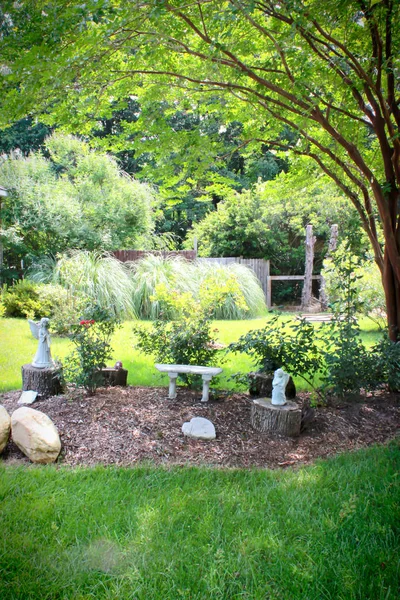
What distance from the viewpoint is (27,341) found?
7055 millimetres

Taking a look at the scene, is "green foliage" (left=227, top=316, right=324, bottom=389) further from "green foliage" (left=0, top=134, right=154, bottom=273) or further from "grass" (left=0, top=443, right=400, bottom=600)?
"green foliage" (left=0, top=134, right=154, bottom=273)

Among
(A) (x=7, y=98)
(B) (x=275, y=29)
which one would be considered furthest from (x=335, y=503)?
(B) (x=275, y=29)

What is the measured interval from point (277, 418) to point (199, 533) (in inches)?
57.4

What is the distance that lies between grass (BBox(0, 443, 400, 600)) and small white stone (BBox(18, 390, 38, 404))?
1187mm

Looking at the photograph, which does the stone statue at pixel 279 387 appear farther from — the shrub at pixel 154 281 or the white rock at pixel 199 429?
the shrub at pixel 154 281

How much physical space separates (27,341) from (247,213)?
9.19 metres

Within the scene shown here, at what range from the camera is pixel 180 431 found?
3.54 meters

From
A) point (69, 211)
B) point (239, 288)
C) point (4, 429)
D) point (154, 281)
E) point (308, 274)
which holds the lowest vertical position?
point (4, 429)

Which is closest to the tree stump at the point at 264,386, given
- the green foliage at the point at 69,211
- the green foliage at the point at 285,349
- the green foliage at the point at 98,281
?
the green foliage at the point at 285,349

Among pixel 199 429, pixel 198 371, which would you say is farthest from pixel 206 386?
pixel 199 429

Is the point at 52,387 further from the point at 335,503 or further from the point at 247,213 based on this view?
the point at 247,213

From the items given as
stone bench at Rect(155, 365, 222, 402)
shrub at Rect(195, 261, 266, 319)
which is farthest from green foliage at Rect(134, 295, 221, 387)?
shrub at Rect(195, 261, 266, 319)

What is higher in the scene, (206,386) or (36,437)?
(206,386)

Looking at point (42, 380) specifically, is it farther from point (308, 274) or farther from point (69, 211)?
point (308, 274)
